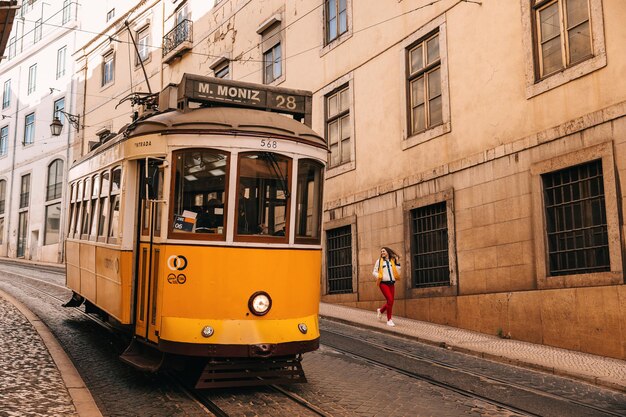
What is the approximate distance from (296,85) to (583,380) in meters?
12.9

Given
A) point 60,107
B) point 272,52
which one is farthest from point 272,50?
point 60,107

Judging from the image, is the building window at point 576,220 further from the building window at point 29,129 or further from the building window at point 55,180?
the building window at point 29,129

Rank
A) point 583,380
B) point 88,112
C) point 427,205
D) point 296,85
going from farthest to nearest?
1. point 88,112
2. point 296,85
3. point 427,205
4. point 583,380

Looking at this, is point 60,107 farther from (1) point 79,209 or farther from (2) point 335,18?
(1) point 79,209

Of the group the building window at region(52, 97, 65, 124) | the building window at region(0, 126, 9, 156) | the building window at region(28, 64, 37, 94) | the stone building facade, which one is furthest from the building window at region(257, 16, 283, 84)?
the building window at region(0, 126, 9, 156)

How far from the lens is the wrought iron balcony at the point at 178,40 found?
24375mm

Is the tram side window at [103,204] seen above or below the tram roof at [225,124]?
below

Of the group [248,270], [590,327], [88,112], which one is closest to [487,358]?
[590,327]

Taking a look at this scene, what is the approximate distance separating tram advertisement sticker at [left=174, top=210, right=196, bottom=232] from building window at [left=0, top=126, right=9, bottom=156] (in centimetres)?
4016

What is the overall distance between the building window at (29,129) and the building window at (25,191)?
229 centimetres

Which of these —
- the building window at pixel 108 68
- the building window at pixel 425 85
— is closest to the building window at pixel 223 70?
the building window at pixel 425 85

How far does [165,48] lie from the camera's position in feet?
85.6

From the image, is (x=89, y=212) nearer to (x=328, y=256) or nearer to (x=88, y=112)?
(x=328, y=256)

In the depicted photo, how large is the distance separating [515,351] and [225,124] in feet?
18.8
